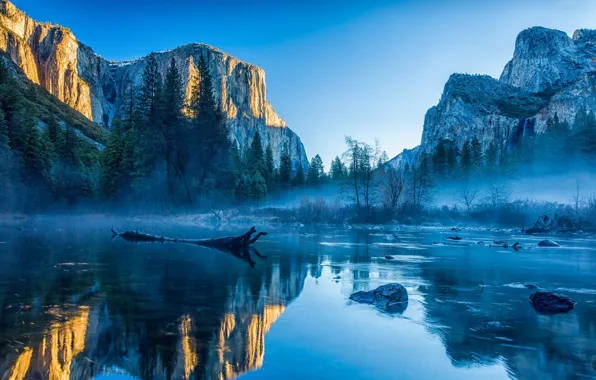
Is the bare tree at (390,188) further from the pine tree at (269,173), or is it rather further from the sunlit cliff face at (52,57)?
the sunlit cliff face at (52,57)

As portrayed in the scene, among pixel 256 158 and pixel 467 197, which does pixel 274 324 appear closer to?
pixel 467 197

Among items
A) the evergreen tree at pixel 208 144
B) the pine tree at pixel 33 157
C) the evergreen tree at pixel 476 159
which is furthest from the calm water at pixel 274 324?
the evergreen tree at pixel 476 159

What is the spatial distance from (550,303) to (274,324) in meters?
6.14

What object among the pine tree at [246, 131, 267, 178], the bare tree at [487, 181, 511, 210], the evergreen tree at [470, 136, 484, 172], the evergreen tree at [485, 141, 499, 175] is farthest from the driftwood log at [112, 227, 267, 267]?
the evergreen tree at [470, 136, 484, 172]

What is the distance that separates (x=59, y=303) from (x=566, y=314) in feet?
34.1

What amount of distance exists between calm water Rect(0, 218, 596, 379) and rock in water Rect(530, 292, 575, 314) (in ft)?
0.75

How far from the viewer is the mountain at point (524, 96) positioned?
13450cm

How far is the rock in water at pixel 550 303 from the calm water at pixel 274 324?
0.23 m

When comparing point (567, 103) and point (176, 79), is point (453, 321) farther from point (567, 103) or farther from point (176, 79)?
point (567, 103)

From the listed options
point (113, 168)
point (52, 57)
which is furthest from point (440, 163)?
point (52, 57)

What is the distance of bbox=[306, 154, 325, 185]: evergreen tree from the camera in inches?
4134

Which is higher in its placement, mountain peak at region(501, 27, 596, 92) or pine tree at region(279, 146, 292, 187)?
mountain peak at region(501, 27, 596, 92)

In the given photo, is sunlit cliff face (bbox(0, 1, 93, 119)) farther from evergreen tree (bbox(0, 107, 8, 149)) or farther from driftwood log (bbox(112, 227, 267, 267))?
driftwood log (bbox(112, 227, 267, 267))

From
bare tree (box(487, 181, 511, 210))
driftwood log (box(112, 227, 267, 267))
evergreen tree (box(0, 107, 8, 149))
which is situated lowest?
driftwood log (box(112, 227, 267, 267))
